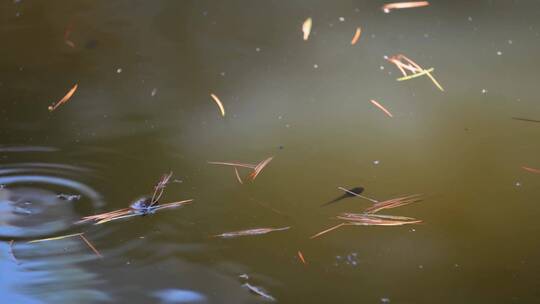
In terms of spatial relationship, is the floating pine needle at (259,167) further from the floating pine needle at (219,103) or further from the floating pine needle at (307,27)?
the floating pine needle at (307,27)

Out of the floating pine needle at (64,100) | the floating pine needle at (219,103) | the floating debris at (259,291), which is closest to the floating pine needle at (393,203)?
the floating debris at (259,291)

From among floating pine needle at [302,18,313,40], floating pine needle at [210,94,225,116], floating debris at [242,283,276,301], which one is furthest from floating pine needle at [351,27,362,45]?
floating debris at [242,283,276,301]

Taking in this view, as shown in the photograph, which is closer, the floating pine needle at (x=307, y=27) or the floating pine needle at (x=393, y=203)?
the floating pine needle at (x=393, y=203)

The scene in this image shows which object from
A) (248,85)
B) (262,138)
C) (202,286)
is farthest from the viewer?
(248,85)

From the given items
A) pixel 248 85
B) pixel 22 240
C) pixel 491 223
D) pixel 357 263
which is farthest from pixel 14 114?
pixel 491 223

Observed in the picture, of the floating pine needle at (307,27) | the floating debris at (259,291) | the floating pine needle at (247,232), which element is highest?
the floating pine needle at (307,27)

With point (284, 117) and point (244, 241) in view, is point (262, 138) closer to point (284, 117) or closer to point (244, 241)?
point (284, 117)
